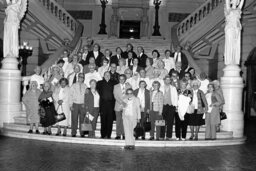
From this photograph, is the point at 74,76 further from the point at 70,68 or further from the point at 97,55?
the point at 97,55

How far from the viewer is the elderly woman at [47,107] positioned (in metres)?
11.2

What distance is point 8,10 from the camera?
1305 centimetres

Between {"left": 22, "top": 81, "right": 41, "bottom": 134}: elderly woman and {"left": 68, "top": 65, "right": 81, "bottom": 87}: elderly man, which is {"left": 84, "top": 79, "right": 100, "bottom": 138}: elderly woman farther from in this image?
{"left": 22, "top": 81, "right": 41, "bottom": 134}: elderly woman

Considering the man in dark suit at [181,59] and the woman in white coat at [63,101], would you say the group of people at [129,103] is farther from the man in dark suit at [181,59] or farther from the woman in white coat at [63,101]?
the man in dark suit at [181,59]

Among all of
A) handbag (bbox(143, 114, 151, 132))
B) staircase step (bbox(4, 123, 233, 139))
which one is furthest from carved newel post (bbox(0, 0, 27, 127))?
handbag (bbox(143, 114, 151, 132))

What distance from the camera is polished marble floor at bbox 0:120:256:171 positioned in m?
8.09

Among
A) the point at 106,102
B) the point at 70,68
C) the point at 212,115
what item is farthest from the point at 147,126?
the point at 70,68

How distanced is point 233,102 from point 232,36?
208cm

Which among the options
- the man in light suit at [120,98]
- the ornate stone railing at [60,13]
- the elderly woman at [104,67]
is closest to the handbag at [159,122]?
the man in light suit at [120,98]

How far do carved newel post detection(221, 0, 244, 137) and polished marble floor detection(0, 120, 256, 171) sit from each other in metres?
1.50

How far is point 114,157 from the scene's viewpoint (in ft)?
29.9

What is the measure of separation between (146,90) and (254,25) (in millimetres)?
10918

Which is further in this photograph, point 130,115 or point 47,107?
point 47,107

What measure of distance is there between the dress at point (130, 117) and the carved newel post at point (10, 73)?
4244 mm
